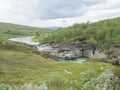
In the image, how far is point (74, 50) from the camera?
5664 inches

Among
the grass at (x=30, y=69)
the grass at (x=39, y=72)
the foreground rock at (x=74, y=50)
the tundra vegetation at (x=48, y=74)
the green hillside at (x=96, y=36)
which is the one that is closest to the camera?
the tundra vegetation at (x=48, y=74)

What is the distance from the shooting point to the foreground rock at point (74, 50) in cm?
14125

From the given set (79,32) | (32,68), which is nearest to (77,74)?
(32,68)

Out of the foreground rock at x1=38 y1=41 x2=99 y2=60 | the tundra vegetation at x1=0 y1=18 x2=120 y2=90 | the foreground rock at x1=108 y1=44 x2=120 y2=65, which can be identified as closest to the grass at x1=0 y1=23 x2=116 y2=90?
the tundra vegetation at x1=0 y1=18 x2=120 y2=90

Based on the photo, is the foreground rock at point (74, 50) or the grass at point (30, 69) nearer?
the grass at point (30, 69)

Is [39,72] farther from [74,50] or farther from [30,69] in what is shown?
[74,50]

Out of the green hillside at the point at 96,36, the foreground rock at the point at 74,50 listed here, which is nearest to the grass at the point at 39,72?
the foreground rock at the point at 74,50

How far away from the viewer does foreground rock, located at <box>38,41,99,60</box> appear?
141 metres

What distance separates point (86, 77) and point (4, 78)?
52.9 ft

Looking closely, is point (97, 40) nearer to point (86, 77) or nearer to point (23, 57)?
point (23, 57)

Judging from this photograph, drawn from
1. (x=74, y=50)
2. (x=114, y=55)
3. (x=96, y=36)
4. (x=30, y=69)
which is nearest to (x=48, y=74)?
(x=30, y=69)

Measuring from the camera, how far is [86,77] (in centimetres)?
5625

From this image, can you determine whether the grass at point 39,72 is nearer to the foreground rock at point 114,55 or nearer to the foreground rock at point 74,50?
the foreground rock at point 114,55

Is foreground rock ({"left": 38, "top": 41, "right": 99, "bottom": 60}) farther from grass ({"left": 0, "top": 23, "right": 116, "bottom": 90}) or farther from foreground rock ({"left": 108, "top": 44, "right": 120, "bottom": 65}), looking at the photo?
grass ({"left": 0, "top": 23, "right": 116, "bottom": 90})
